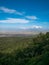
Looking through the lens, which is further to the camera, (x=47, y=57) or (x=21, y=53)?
(x=21, y=53)

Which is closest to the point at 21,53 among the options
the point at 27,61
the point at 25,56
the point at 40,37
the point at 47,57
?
the point at 25,56

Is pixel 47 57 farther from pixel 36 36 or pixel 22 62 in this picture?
pixel 36 36

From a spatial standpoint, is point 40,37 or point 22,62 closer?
point 22,62

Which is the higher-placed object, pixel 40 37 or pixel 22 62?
pixel 40 37

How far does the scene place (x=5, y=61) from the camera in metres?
20.9

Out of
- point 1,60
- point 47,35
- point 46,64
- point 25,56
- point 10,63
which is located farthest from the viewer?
point 47,35

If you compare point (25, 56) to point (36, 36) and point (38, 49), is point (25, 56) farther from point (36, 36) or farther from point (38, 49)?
point (36, 36)

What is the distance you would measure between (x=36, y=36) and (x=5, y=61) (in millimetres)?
11166

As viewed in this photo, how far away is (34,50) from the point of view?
24203 mm

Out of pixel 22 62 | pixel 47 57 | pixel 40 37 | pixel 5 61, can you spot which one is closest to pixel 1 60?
pixel 5 61

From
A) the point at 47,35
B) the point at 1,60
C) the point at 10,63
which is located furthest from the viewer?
the point at 47,35

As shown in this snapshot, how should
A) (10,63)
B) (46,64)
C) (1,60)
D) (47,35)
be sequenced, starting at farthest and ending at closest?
1. (47,35)
2. (1,60)
3. (10,63)
4. (46,64)

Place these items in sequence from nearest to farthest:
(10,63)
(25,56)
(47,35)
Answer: (10,63), (25,56), (47,35)

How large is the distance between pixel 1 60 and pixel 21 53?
409cm
